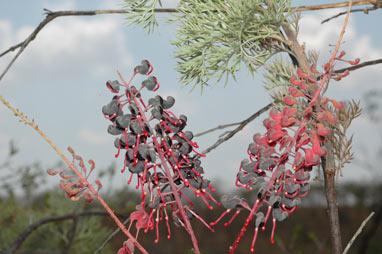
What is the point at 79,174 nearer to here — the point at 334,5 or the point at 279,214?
the point at 279,214

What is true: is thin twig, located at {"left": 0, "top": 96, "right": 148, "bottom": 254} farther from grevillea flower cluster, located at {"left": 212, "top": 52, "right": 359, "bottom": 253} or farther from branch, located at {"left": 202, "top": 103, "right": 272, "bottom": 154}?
branch, located at {"left": 202, "top": 103, "right": 272, "bottom": 154}

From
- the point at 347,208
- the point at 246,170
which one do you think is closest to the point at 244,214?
the point at 347,208

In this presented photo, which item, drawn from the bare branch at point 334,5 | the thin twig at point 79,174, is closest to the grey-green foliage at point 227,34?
the bare branch at point 334,5

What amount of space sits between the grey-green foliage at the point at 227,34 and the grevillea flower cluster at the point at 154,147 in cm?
20

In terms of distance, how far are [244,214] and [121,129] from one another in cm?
482

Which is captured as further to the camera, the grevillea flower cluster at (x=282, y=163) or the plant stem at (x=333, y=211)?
the plant stem at (x=333, y=211)

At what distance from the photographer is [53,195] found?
264cm

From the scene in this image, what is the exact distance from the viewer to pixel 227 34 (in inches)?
28.6

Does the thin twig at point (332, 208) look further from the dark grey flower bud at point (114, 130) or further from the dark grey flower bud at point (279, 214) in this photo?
the dark grey flower bud at point (114, 130)

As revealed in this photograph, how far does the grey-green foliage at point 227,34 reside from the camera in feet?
2.33

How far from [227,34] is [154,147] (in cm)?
28

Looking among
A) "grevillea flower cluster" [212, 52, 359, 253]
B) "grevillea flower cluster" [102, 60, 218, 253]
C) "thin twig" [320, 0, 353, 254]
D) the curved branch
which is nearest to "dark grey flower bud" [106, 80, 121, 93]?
"grevillea flower cluster" [102, 60, 218, 253]

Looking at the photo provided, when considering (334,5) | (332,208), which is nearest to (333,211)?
(332,208)

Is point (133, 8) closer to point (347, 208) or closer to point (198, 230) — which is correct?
point (198, 230)
